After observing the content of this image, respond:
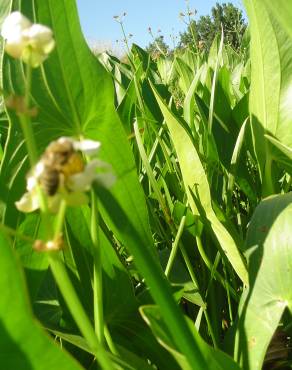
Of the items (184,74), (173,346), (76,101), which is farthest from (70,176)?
(184,74)

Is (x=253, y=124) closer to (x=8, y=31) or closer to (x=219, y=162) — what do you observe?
(x=219, y=162)

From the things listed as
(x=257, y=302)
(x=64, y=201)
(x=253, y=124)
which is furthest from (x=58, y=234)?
(x=253, y=124)

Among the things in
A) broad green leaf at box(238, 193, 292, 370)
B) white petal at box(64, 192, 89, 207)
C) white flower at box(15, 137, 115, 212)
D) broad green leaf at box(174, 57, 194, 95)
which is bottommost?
broad green leaf at box(238, 193, 292, 370)

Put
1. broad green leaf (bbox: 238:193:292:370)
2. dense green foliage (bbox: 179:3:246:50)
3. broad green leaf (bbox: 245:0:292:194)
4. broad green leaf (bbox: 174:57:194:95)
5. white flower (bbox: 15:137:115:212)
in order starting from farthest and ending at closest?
dense green foliage (bbox: 179:3:246:50) → broad green leaf (bbox: 174:57:194:95) → broad green leaf (bbox: 245:0:292:194) → broad green leaf (bbox: 238:193:292:370) → white flower (bbox: 15:137:115:212)

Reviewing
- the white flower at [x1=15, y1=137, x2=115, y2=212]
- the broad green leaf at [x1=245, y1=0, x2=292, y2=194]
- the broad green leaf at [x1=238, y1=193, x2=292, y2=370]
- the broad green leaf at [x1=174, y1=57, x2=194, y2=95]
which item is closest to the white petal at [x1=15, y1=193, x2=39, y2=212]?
the white flower at [x1=15, y1=137, x2=115, y2=212]

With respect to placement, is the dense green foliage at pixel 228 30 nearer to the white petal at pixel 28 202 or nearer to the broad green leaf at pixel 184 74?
the broad green leaf at pixel 184 74

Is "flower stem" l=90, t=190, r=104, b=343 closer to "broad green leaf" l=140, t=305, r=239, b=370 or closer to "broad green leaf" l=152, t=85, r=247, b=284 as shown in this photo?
"broad green leaf" l=140, t=305, r=239, b=370

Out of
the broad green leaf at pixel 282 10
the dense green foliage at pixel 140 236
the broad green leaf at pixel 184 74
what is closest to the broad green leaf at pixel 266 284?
the dense green foliage at pixel 140 236
